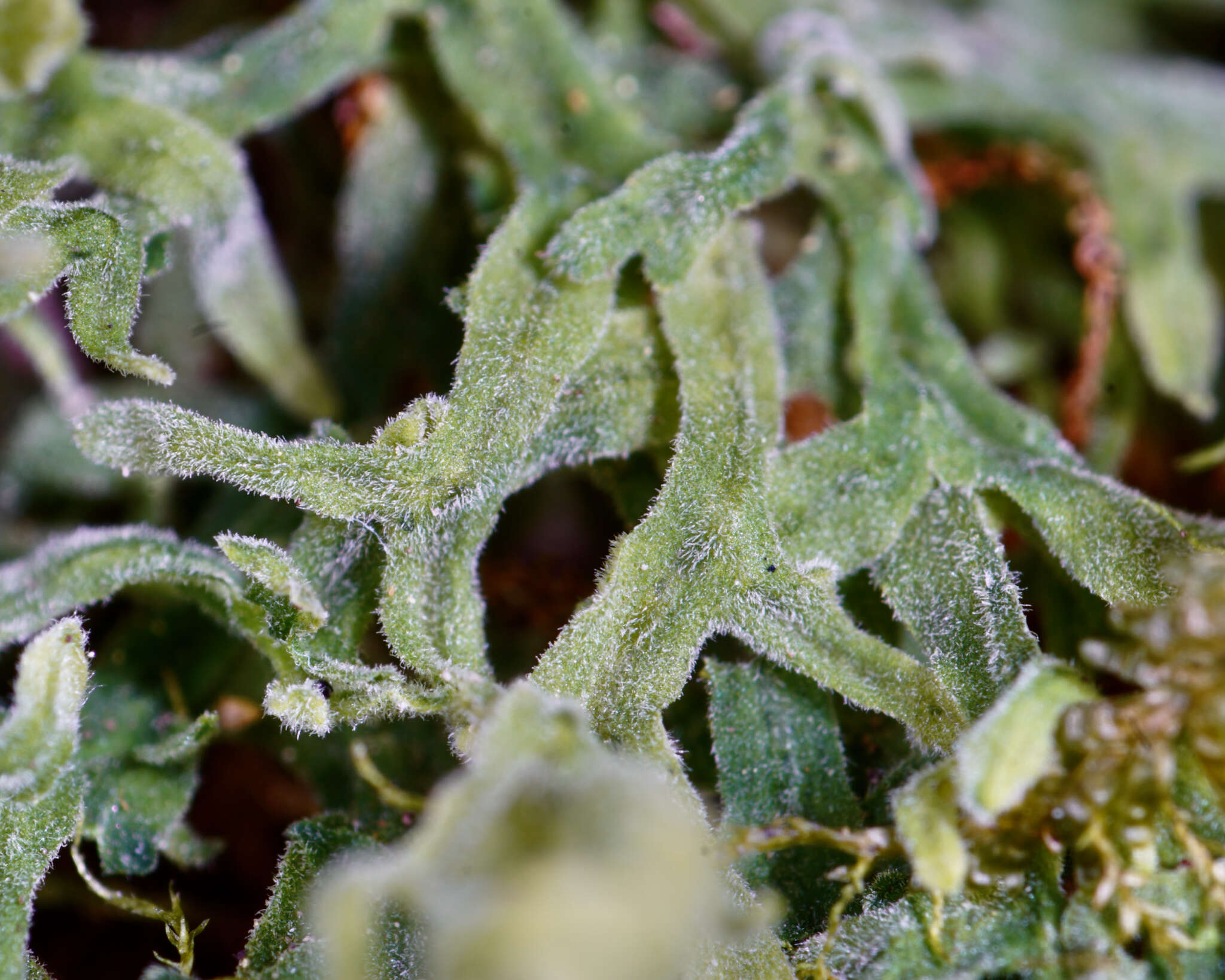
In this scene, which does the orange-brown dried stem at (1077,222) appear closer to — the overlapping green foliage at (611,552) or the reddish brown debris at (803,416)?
the overlapping green foliage at (611,552)

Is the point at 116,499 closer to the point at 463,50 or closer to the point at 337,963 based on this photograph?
the point at 463,50

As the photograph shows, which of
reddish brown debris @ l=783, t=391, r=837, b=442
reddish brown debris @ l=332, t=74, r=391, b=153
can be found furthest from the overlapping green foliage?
reddish brown debris @ l=783, t=391, r=837, b=442

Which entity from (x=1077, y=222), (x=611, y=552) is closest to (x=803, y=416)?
(x=1077, y=222)

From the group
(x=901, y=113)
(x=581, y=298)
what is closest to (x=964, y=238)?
(x=901, y=113)

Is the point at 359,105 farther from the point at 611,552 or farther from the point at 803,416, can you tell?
the point at 611,552

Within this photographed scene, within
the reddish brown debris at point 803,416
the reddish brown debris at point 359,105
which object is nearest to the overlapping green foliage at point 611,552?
the reddish brown debris at point 359,105

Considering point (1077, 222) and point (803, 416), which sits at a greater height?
point (1077, 222)

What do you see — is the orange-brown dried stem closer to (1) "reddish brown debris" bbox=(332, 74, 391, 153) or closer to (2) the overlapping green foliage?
(2) the overlapping green foliage

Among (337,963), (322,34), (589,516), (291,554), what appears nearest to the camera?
(337,963)
